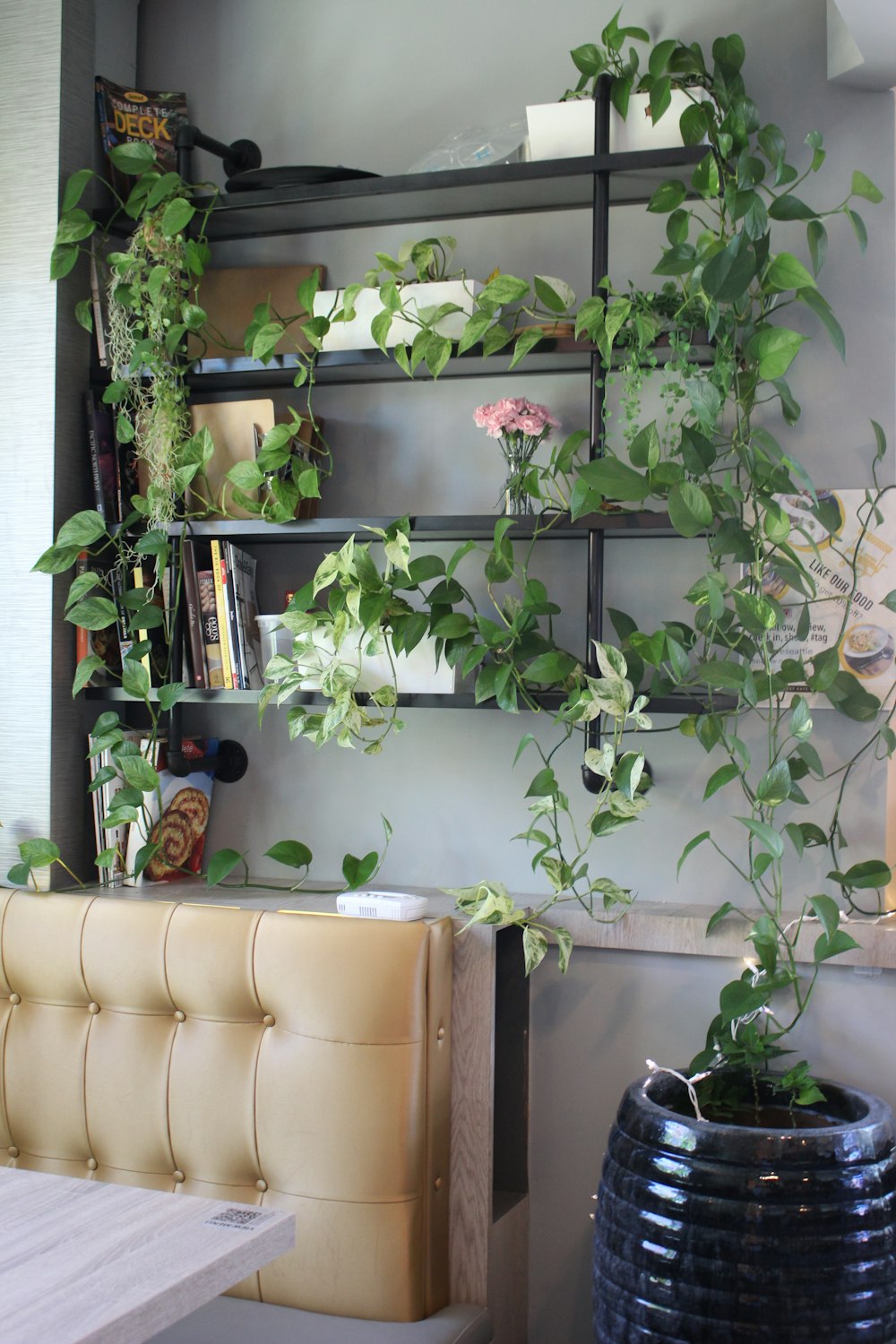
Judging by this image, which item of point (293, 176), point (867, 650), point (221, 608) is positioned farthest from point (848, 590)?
point (293, 176)

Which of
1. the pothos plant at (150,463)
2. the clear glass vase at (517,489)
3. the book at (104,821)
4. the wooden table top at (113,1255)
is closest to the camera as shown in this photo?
the wooden table top at (113,1255)

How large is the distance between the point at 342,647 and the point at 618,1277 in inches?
40.5

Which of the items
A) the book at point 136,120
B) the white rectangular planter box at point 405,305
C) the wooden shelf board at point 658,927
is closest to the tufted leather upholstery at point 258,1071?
the wooden shelf board at point 658,927

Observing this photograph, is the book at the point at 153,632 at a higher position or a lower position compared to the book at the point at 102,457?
lower

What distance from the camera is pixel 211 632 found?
213cm

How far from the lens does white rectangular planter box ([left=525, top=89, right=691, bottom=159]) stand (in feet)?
6.35

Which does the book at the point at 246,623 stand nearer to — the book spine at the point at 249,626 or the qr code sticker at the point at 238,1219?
the book spine at the point at 249,626

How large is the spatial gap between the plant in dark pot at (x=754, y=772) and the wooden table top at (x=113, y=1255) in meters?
0.54

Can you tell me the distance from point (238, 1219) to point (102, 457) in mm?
1416

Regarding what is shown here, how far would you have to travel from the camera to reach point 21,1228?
1.24 metres

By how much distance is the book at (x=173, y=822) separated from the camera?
7.12ft

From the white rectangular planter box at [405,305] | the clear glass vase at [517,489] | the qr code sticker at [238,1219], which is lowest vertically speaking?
the qr code sticker at [238,1219]

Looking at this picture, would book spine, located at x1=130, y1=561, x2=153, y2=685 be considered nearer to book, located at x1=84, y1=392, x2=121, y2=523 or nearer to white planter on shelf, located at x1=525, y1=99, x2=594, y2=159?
book, located at x1=84, y1=392, x2=121, y2=523

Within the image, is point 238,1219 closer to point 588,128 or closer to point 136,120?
point 588,128
